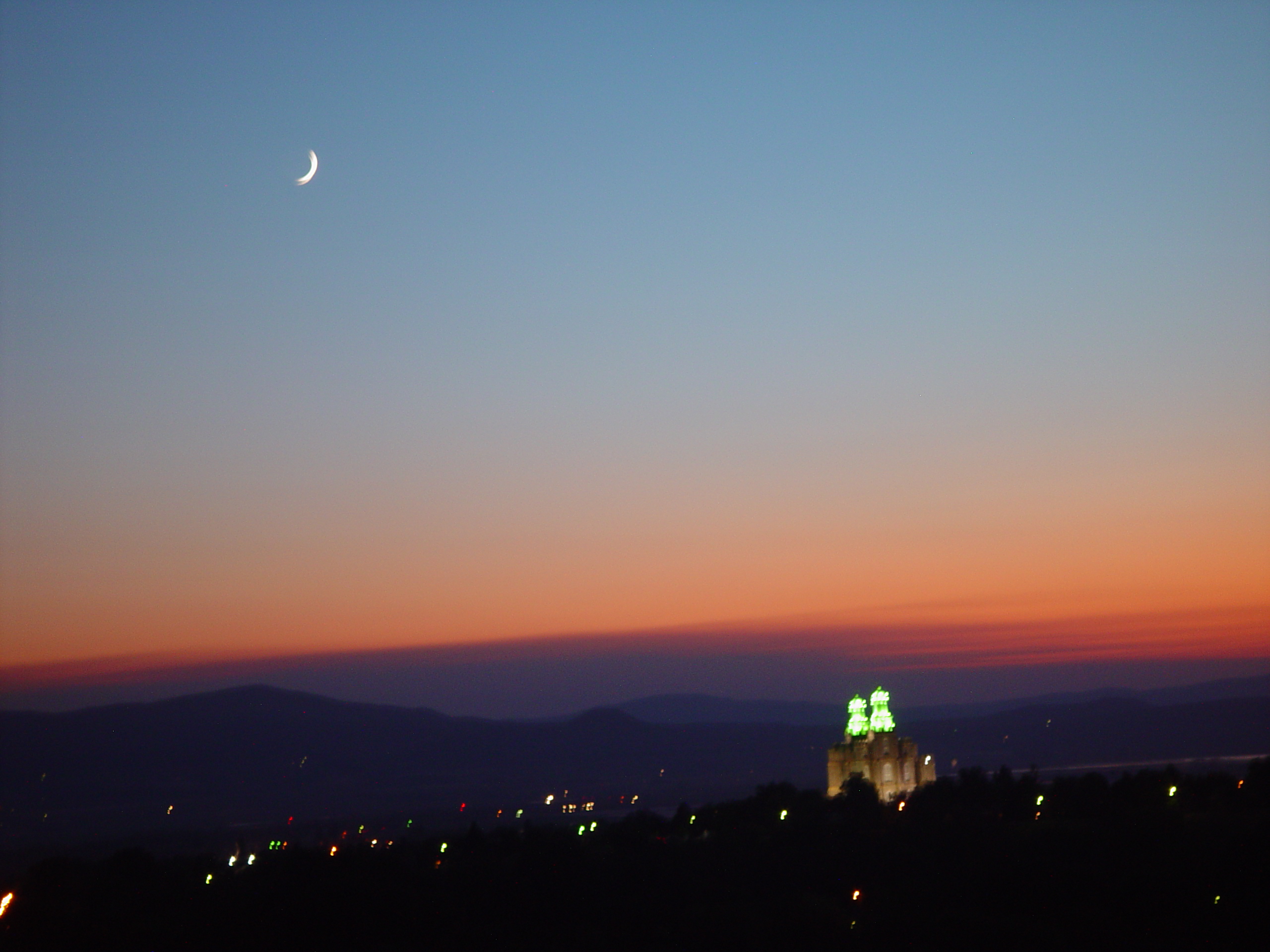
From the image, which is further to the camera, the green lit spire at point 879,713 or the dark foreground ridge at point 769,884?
the green lit spire at point 879,713

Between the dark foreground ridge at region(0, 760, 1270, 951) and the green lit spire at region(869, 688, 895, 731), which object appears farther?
the green lit spire at region(869, 688, 895, 731)

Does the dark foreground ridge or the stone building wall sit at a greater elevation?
the stone building wall

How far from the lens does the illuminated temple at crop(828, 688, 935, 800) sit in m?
114

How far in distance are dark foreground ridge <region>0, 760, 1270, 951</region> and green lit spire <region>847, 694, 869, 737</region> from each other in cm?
580

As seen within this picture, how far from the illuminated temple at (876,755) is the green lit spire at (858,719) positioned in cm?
4

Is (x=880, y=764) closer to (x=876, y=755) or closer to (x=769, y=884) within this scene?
(x=876, y=755)

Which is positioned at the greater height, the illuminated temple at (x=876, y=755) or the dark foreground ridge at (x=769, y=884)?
the illuminated temple at (x=876, y=755)

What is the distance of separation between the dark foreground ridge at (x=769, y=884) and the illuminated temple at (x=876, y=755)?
2.36 meters

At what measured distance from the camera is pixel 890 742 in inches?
4569

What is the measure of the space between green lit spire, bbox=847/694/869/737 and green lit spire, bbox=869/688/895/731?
0.43 m

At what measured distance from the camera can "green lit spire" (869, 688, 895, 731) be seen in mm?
115688

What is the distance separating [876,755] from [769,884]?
28.5 metres

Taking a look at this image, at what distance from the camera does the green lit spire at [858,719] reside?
116562mm

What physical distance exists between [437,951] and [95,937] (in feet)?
54.4
